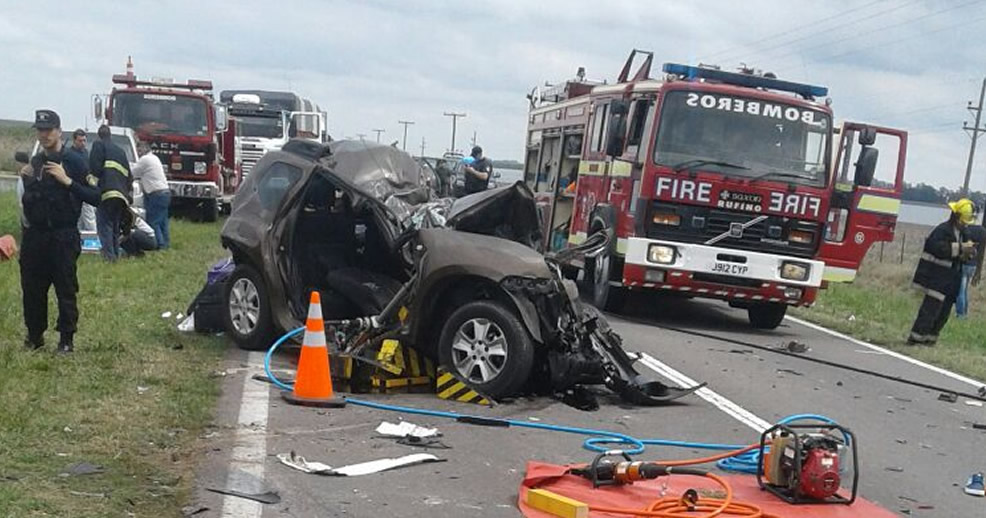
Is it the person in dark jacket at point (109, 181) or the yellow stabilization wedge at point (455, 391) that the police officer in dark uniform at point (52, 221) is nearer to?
the yellow stabilization wedge at point (455, 391)

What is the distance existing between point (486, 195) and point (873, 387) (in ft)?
13.9

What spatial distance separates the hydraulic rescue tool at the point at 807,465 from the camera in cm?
614

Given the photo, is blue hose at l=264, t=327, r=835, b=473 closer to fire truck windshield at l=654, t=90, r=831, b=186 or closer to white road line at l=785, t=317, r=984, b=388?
white road line at l=785, t=317, r=984, b=388

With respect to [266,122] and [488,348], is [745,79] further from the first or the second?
[266,122]

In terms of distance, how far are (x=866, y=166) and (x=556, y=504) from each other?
9.39 metres

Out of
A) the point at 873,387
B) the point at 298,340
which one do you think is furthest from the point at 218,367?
the point at 873,387

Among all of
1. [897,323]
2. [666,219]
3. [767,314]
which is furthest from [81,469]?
[897,323]

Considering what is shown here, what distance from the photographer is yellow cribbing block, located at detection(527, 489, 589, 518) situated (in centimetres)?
575

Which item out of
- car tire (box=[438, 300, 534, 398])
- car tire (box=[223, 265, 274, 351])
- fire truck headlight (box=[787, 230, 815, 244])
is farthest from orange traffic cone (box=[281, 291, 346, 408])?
fire truck headlight (box=[787, 230, 815, 244])

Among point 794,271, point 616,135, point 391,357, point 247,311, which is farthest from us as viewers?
point 616,135

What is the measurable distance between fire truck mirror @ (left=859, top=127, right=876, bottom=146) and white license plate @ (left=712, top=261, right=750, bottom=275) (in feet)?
6.60

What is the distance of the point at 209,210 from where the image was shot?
26578 mm

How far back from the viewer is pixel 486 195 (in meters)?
9.58

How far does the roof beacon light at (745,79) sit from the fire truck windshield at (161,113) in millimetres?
14287
